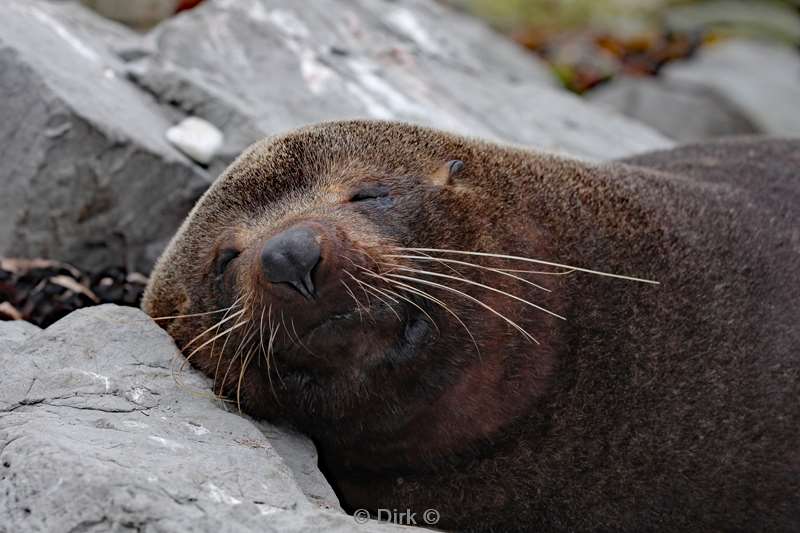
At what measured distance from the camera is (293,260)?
11.5 feet

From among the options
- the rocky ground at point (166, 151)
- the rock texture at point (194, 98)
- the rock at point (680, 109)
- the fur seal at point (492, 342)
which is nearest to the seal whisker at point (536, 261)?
the fur seal at point (492, 342)

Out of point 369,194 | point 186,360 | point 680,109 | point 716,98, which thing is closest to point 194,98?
point 186,360

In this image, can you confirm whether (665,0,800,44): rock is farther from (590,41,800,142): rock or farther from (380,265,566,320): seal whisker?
(380,265,566,320): seal whisker

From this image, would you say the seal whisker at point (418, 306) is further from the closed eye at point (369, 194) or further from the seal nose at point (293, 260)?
the closed eye at point (369, 194)

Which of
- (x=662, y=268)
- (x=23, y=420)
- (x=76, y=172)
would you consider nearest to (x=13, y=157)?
(x=76, y=172)

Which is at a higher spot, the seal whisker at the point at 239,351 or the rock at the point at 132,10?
the seal whisker at the point at 239,351

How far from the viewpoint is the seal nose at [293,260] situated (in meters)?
3.50

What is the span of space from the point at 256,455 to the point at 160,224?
3281 millimetres

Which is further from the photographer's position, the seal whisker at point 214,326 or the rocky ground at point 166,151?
the seal whisker at point 214,326

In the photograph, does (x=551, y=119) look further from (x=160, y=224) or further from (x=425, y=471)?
(x=425, y=471)

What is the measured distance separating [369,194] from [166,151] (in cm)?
267

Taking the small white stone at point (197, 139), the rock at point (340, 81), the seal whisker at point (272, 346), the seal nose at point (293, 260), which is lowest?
the rock at point (340, 81)

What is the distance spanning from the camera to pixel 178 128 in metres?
6.96

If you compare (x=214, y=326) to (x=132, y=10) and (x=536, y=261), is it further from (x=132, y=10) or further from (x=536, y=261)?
(x=132, y=10)
